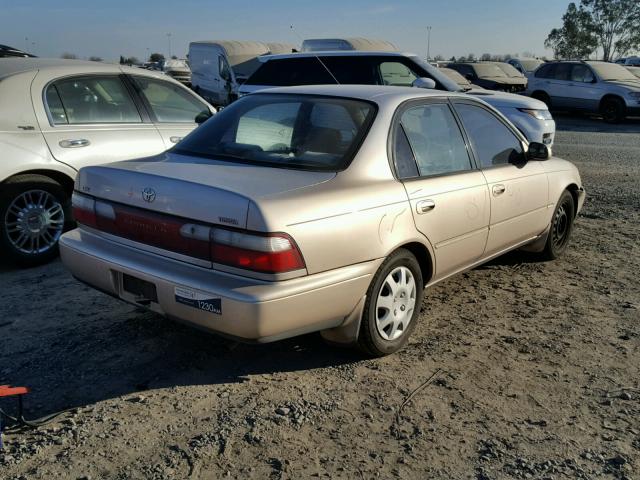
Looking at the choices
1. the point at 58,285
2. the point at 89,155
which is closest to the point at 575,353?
the point at 58,285

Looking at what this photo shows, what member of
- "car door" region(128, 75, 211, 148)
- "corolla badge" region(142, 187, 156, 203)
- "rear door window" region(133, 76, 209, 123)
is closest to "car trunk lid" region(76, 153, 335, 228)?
"corolla badge" region(142, 187, 156, 203)

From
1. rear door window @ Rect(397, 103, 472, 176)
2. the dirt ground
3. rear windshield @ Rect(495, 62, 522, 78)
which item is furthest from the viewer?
rear windshield @ Rect(495, 62, 522, 78)

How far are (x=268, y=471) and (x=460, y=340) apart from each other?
1.85m

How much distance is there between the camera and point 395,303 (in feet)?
12.7

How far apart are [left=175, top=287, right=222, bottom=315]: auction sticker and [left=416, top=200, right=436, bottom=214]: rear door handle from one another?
1.39 metres

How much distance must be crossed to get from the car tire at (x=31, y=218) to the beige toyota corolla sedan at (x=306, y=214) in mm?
1696

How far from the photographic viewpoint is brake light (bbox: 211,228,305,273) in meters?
3.10

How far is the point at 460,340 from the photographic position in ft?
13.9

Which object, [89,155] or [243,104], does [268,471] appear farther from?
[89,155]

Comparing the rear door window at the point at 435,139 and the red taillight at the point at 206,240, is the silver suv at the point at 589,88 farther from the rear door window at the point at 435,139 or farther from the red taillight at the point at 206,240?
the red taillight at the point at 206,240

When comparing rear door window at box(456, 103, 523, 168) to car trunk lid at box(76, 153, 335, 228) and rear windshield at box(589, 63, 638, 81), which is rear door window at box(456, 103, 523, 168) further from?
rear windshield at box(589, 63, 638, 81)

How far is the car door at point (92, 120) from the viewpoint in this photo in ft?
18.5

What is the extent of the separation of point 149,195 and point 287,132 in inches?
44.1

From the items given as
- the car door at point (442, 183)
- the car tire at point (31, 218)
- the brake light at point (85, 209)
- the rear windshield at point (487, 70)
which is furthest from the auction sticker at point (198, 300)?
the rear windshield at point (487, 70)
